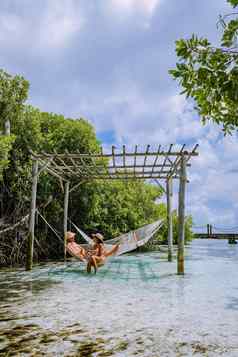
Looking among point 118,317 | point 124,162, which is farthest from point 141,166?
point 118,317

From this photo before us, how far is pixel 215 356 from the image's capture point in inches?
88.7

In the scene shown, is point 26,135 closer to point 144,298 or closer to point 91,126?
point 91,126

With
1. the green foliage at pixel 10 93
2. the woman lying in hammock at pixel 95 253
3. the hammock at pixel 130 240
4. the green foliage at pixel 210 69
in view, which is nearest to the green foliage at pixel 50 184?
the green foliage at pixel 10 93

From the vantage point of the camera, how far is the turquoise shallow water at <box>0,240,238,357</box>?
2424mm

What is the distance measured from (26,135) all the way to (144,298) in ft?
20.1

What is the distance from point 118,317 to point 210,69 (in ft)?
8.12

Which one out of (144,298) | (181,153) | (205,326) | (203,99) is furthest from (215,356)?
(181,153)

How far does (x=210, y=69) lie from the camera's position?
1666mm

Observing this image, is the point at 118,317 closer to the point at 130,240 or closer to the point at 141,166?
the point at 130,240

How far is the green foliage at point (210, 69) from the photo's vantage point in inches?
62.5

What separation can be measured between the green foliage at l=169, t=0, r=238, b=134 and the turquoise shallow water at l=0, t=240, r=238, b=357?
5.58 ft

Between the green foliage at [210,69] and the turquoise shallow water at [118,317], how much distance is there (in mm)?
1702

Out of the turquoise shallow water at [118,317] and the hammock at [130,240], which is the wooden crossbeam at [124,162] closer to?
the hammock at [130,240]

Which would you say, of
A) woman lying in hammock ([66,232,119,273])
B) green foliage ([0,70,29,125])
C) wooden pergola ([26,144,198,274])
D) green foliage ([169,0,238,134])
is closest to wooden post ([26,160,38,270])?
wooden pergola ([26,144,198,274])
